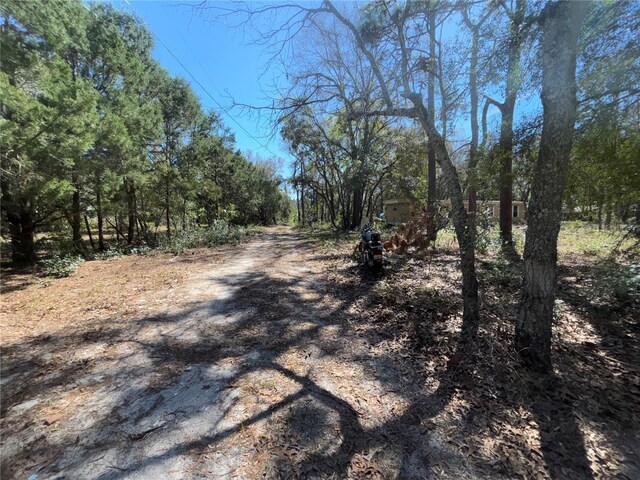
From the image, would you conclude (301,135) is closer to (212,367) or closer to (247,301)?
(247,301)

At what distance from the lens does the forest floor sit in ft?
5.90

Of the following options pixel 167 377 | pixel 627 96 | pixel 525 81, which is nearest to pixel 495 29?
pixel 525 81

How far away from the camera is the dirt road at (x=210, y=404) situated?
1.77 meters

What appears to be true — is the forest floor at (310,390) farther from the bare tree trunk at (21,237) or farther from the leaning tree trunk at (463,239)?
the bare tree trunk at (21,237)

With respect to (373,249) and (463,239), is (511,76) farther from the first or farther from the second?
(373,249)

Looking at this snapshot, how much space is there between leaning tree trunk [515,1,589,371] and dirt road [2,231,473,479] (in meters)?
1.36

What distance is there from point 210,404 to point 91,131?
7404 mm

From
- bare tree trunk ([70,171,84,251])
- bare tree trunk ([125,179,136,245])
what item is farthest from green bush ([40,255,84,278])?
bare tree trunk ([125,179,136,245])

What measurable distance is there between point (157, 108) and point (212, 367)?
47.7 feet

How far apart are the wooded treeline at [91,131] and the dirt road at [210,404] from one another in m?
3.96

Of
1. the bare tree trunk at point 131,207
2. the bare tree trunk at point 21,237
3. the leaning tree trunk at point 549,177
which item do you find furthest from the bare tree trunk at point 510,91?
the bare tree trunk at point 131,207

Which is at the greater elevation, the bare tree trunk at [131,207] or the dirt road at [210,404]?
the bare tree trunk at [131,207]

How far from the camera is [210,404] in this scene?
2277 millimetres

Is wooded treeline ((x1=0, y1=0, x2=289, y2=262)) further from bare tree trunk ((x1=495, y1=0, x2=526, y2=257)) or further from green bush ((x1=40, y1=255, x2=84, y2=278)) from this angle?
bare tree trunk ((x1=495, y1=0, x2=526, y2=257))
